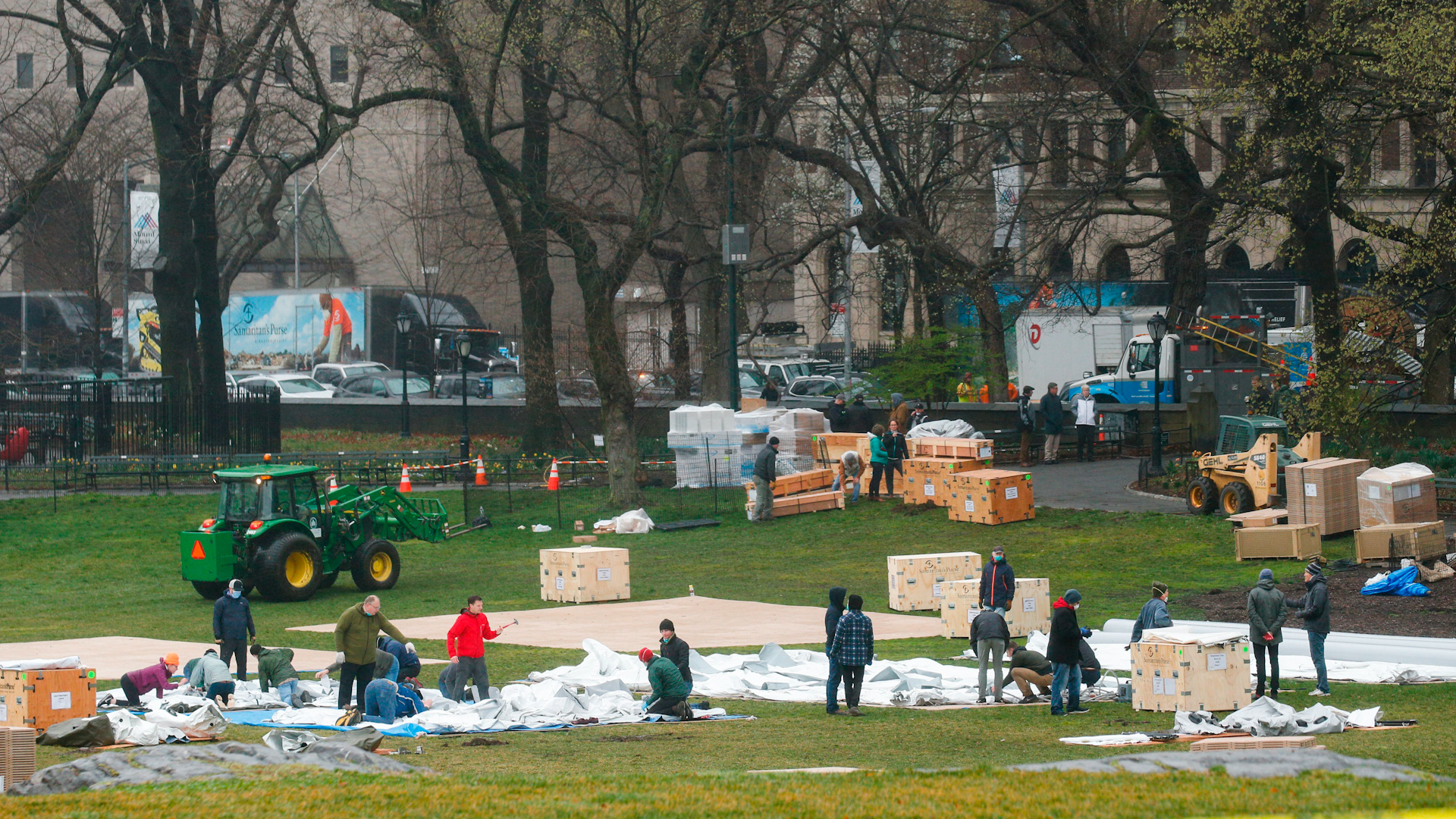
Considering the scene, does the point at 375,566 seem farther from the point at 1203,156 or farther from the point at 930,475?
the point at 1203,156

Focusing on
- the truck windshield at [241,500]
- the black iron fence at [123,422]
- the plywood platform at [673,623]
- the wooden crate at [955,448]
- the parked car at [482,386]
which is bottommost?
the plywood platform at [673,623]

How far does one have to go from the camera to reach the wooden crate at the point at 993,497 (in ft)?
91.0

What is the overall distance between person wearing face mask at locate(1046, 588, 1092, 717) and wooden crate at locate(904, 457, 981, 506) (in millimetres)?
14243

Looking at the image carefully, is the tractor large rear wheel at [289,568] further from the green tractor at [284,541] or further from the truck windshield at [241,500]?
the truck windshield at [241,500]

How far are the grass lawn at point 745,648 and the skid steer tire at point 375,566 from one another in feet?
1.14

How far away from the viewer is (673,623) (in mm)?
18562

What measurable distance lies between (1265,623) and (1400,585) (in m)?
6.26

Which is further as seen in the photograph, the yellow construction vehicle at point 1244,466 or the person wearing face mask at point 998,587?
the yellow construction vehicle at point 1244,466

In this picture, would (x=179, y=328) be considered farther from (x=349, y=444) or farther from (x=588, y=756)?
(x=588, y=756)

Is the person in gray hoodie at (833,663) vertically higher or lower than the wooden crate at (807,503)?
lower

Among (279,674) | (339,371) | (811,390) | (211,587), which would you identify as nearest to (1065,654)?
(279,674)

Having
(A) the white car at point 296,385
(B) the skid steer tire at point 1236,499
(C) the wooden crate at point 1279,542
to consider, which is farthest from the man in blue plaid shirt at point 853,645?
(A) the white car at point 296,385

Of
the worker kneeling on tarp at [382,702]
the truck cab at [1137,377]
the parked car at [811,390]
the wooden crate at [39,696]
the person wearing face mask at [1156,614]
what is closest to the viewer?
Answer: the wooden crate at [39,696]

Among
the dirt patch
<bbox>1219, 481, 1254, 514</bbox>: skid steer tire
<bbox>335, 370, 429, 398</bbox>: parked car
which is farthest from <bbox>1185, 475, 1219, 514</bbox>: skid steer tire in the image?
<bbox>335, 370, 429, 398</bbox>: parked car
